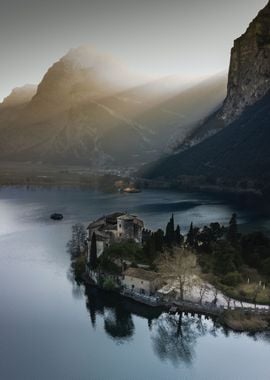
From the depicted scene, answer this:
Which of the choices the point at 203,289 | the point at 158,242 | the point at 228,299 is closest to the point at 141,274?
the point at 203,289

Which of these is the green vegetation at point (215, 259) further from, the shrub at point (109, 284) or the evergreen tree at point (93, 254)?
the shrub at point (109, 284)

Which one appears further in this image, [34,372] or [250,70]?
[250,70]

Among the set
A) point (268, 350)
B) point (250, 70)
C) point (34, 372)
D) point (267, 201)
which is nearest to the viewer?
point (34, 372)

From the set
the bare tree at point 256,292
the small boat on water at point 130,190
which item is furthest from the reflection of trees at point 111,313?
the small boat on water at point 130,190

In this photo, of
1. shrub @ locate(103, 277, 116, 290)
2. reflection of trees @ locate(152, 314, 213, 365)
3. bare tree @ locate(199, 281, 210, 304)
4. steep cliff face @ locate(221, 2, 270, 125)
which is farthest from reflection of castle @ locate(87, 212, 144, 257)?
steep cliff face @ locate(221, 2, 270, 125)

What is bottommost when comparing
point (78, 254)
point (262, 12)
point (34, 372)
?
point (34, 372)

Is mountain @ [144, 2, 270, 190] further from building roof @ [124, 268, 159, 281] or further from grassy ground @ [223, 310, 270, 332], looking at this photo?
Result: grassy ground @ [223, 310, 270, 332]

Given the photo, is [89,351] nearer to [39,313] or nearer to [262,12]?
[39,313]

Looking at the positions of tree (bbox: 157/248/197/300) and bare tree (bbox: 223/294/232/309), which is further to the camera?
tree (bbox: 157/248/197/300)

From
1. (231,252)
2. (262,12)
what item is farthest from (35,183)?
(231,252)
